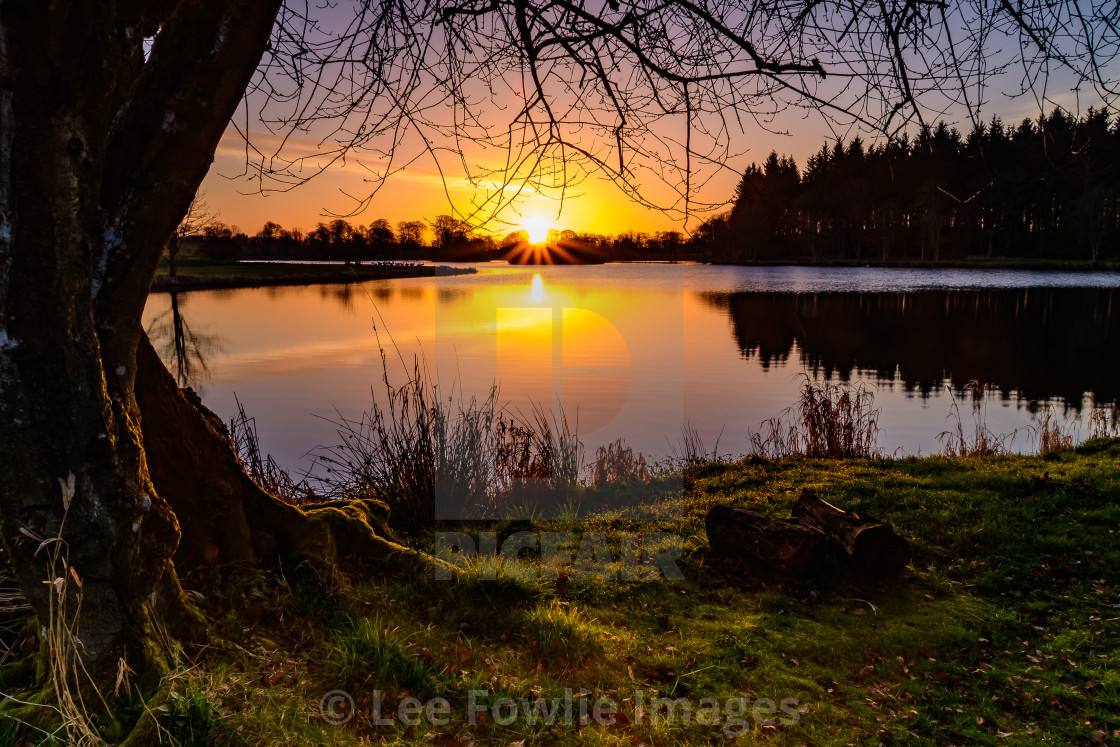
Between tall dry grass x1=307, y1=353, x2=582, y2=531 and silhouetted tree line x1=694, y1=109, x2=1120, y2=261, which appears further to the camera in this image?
silhouetted tree line x1=694, y1=109, x2=1120, y2=261

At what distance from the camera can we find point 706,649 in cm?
387

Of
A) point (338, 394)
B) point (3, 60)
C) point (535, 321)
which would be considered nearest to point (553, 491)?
point (3, 60)

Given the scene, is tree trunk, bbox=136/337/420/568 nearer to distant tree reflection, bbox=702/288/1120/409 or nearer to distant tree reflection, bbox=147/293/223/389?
distant tree reflection, bbox=147/293/223/389

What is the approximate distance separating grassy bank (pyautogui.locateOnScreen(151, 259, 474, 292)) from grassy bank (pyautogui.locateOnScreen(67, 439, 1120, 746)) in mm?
46240

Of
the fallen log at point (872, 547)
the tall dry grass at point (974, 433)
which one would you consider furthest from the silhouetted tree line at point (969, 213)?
the fallen log at point (872, 547)

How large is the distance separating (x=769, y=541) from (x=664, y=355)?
1699 centimetres

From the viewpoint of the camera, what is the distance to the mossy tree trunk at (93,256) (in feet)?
7.43

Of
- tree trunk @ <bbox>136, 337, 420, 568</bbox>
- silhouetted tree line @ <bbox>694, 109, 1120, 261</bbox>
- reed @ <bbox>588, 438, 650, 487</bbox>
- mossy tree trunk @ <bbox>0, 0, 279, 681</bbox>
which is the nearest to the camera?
mossy tree trunk @ <bbox>0, 0, 279, 681</bbox>

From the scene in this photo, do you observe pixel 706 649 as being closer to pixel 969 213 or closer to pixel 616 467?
pixel 616 467

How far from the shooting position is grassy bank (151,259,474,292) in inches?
A: 1849

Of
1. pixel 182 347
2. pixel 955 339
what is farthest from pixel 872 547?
pixel 955 339

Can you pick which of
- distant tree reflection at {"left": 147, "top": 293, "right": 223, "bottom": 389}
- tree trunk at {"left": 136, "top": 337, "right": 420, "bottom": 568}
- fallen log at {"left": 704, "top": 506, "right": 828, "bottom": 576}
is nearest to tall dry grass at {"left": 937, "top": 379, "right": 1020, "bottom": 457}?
fallen log at {"left": 704, "top": 506, "right": 828, "bottom": 576}

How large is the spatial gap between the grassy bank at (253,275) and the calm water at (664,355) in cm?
439

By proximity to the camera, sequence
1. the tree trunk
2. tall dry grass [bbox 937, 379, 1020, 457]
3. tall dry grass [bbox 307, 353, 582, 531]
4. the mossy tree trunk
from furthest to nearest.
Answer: tall dry grass [bbox 937, 379, 1020, 457] → tall dry grass [bbox 307, 353, 582, 531] → the tree trunk → the mossy tree trunk
